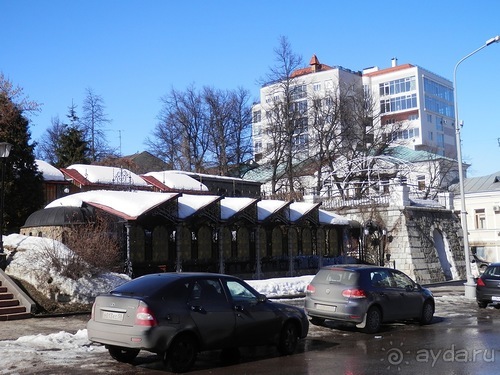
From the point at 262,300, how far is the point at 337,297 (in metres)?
3.47

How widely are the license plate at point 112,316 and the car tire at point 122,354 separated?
79cm

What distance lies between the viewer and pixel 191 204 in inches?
994

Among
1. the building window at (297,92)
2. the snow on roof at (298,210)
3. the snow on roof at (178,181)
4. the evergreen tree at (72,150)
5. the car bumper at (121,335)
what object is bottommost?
the car bumper at (121,335)

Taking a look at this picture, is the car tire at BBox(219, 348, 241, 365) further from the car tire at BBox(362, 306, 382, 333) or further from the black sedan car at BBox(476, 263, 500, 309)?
the black sedan car at BBox(476, 263, 500, 309)

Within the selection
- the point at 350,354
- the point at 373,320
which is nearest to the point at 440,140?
the point at 373,320

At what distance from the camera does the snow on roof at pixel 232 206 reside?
26.4 m

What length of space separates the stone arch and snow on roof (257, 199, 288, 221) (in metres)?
13.6

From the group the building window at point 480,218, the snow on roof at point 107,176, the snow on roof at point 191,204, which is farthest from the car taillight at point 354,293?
the building window at point 480,218

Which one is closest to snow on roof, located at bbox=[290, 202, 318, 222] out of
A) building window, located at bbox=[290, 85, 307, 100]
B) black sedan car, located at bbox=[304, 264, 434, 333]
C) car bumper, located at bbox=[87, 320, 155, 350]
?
black sedan car, located at bbox=[304, 264, 434, 333]

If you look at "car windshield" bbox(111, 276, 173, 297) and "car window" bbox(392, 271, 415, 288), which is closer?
"car windshield" bbox(111, 276, 173, 297)

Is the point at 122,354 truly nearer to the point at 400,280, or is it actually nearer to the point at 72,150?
the point at 400,280

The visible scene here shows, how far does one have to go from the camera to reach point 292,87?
50.2 metres

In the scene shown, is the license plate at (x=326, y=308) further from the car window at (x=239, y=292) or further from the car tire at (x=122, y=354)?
the car tire at (x=122, y=354)

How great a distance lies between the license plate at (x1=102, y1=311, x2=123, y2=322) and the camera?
8.95 meters
